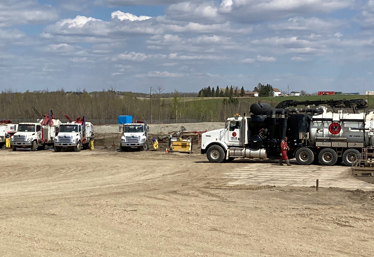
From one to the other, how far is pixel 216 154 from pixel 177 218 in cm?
1755

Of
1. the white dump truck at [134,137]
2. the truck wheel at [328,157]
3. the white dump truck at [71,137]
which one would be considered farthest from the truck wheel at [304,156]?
the white dump truck at [71,137]

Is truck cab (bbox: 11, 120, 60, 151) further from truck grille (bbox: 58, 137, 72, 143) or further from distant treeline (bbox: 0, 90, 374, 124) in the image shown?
distant treeline (bbox: 0, 90, 374, 124)

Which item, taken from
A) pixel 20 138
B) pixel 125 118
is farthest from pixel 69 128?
pixel 125 118

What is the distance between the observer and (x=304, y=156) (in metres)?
30.1

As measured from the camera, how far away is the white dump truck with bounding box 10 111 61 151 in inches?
1732

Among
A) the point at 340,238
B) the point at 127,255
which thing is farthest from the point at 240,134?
the point at 127,255

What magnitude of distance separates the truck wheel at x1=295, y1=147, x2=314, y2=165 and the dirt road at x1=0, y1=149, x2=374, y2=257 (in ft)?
24.8

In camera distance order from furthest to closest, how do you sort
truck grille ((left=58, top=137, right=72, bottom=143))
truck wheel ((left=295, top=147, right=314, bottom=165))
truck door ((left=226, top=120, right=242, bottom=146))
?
truck grille ((left=58, top=137, right=72, bottom=143))
truck door ((left=226, top=120, right=242, bottom=146))
truck wheel ((left=295, top=147, right=314, bottom=165))

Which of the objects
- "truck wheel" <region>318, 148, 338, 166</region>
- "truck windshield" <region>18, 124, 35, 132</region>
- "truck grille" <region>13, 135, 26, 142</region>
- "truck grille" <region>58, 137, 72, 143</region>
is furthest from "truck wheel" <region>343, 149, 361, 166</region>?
"truck windshield" <region>18, 124, 35, 132</region>

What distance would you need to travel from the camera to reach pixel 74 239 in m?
11.7

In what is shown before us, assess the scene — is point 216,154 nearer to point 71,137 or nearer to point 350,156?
point 350,156

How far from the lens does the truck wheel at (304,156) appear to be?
98.1 ft

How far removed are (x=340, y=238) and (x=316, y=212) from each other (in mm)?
3071

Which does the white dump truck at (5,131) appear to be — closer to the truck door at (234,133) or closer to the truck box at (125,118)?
the truck box at (125,118)
